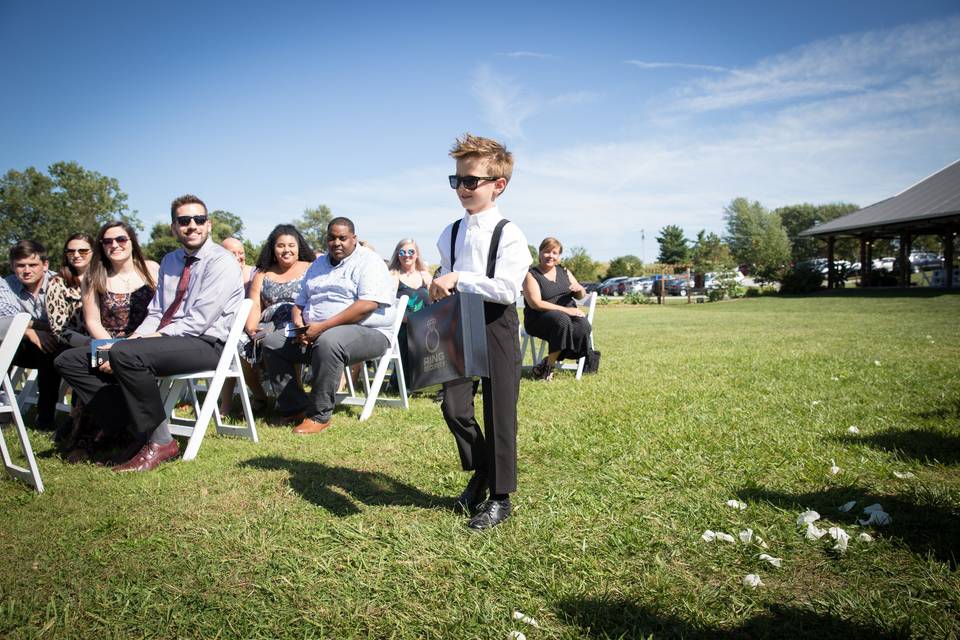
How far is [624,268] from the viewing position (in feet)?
207

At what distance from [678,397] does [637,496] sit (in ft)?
10.1

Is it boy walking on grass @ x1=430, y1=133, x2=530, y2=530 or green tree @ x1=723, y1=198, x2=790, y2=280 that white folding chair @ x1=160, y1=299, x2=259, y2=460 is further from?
green tree @ x1=723, y1=198, x2=790, y2=280

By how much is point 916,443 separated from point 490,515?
338cm

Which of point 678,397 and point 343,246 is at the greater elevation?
point 343,246

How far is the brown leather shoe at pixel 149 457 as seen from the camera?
4383 mm

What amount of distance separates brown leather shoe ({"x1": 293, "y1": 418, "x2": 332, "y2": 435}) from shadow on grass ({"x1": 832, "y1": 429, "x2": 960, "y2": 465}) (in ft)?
14.6

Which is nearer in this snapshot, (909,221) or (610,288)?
(909,221)

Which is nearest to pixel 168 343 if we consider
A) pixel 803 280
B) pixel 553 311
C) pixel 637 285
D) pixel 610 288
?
pixel 553 311

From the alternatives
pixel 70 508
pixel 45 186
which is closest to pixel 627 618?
pixel 70 508

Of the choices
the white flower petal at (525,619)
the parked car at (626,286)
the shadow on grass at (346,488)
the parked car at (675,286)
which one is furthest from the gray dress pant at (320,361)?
the parked car at (626,286)

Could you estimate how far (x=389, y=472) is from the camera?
13.7ft

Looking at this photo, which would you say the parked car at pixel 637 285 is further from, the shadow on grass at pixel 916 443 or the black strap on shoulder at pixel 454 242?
the black strap on shoulder at pixel 454 242

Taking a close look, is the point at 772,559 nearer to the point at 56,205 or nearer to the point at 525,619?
the point at 525,619

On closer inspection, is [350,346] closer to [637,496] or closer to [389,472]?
[389,472]
